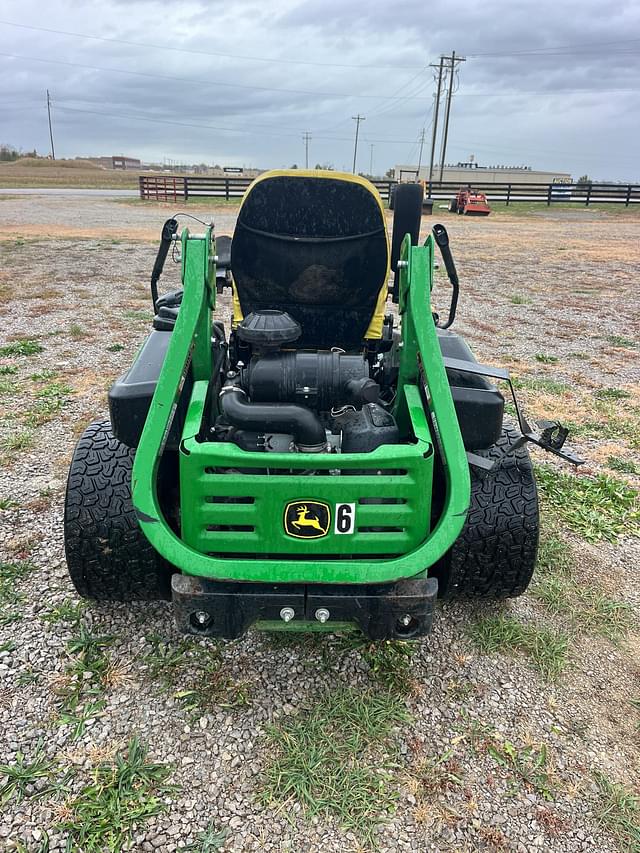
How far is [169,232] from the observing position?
9.58 ft

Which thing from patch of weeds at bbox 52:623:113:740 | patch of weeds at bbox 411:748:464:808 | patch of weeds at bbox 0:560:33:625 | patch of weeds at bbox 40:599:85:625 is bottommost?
patch of weeds at bbox 411:748:464:808

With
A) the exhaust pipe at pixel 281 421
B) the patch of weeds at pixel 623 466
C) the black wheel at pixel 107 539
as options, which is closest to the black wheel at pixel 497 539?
the exhaust pipe at pixel 281 421

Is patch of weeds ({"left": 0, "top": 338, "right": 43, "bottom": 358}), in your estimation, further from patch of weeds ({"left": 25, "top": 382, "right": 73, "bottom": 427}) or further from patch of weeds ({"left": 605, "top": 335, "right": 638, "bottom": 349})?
patch of weeds ({"left": 605, "top": 335, "right": 638, "bottom": 349})

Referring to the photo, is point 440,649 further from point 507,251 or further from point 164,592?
point 507,251

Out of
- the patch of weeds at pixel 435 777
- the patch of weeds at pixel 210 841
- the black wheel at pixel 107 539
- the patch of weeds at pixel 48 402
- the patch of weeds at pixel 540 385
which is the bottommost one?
the patch of weeds at pixel 210 841

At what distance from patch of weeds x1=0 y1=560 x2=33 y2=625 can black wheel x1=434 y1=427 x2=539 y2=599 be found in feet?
5.91

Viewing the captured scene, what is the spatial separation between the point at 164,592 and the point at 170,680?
0.37 metres

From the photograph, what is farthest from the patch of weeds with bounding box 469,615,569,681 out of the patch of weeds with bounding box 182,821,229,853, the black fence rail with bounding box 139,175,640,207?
the black fence rail with bounding box 139,175,640,207

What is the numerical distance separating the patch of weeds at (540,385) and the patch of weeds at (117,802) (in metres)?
4.49

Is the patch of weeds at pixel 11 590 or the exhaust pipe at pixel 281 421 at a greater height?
the exhaust pipe at pixel 281 421

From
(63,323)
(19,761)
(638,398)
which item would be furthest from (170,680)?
(63,323)

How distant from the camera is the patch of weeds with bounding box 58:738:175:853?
1.88 metres

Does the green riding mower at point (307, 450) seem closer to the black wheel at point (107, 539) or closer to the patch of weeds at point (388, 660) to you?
the black wheel at point (107, 539)

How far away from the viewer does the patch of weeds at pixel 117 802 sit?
188cm
